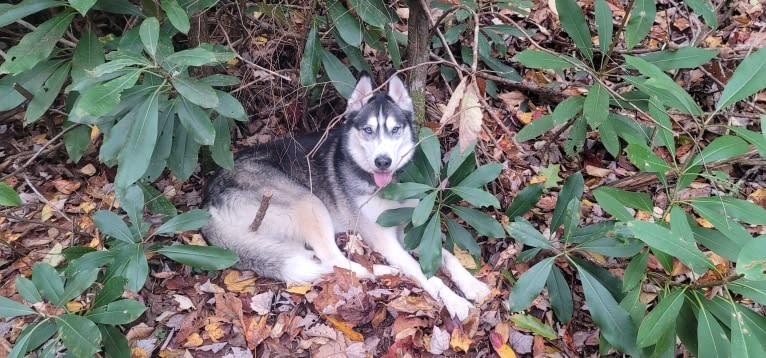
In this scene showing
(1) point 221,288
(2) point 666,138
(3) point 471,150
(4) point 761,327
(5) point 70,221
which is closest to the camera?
(4) point 761,327

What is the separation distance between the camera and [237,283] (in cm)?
330

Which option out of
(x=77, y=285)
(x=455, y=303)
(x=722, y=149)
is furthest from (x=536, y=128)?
(x=77, y=285)

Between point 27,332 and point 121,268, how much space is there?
468 millimetres

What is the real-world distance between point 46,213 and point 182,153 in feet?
5.23

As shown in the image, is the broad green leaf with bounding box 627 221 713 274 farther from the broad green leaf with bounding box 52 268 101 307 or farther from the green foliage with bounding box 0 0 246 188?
the broad green leaf with bounding box 52 268 101 307

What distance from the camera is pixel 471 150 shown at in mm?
2744

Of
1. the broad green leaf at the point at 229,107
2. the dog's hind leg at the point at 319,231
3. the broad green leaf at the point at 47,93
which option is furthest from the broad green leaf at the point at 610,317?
the broad green leaf at the point at 47,93

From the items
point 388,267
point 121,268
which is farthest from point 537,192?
point 121,268

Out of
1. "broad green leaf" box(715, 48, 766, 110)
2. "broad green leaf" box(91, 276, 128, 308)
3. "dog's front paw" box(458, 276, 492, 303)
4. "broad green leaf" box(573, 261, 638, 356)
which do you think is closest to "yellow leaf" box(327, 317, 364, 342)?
"dog's front paw" box(458, 276, 492, 303)

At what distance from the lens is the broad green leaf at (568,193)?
2.79 m

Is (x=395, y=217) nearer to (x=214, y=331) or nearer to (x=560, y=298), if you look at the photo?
(x=560, y=298)

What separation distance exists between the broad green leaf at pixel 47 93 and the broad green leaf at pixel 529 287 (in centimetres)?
279

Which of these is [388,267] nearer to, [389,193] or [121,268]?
[389,193]

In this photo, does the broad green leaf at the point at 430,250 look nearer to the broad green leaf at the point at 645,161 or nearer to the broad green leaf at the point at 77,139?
the broad green leaf at the point at 645,161
